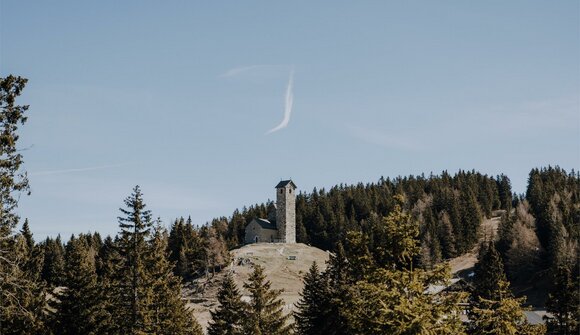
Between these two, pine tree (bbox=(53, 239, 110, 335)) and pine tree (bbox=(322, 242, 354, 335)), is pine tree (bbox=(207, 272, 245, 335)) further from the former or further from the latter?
pine tree (bbox=(53, 239, 110, 335))

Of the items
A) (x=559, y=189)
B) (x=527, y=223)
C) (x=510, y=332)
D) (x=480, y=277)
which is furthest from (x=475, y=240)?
(x=510, y=332)

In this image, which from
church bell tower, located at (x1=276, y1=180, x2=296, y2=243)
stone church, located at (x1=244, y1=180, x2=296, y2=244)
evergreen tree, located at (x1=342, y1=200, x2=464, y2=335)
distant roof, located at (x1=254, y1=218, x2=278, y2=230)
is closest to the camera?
evergreen tree, located at (x1=342, y1=200, x2=464, y2=335)

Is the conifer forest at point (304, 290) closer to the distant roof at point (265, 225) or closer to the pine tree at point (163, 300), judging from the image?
the pine tree at point (163, 300)

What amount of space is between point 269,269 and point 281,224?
23.6 metres

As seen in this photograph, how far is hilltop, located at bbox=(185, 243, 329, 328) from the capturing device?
95.4 metres

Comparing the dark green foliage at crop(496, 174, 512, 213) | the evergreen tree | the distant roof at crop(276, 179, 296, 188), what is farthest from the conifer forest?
the dark green foliage at crop(496, 174, 512, 213)

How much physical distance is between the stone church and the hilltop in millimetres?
3514

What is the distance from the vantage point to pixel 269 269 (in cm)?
11000

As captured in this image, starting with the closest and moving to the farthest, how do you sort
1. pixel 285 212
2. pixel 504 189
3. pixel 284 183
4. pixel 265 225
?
pixel 285 212, pixel 284 183, pixel 265 225, pixel 504 189

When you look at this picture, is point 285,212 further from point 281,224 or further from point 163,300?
point 163,300

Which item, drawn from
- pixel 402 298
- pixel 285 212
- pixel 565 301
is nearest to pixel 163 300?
pixel 402 298

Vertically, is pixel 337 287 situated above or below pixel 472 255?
below

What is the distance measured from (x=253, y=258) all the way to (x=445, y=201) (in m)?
65.5

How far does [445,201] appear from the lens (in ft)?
514
